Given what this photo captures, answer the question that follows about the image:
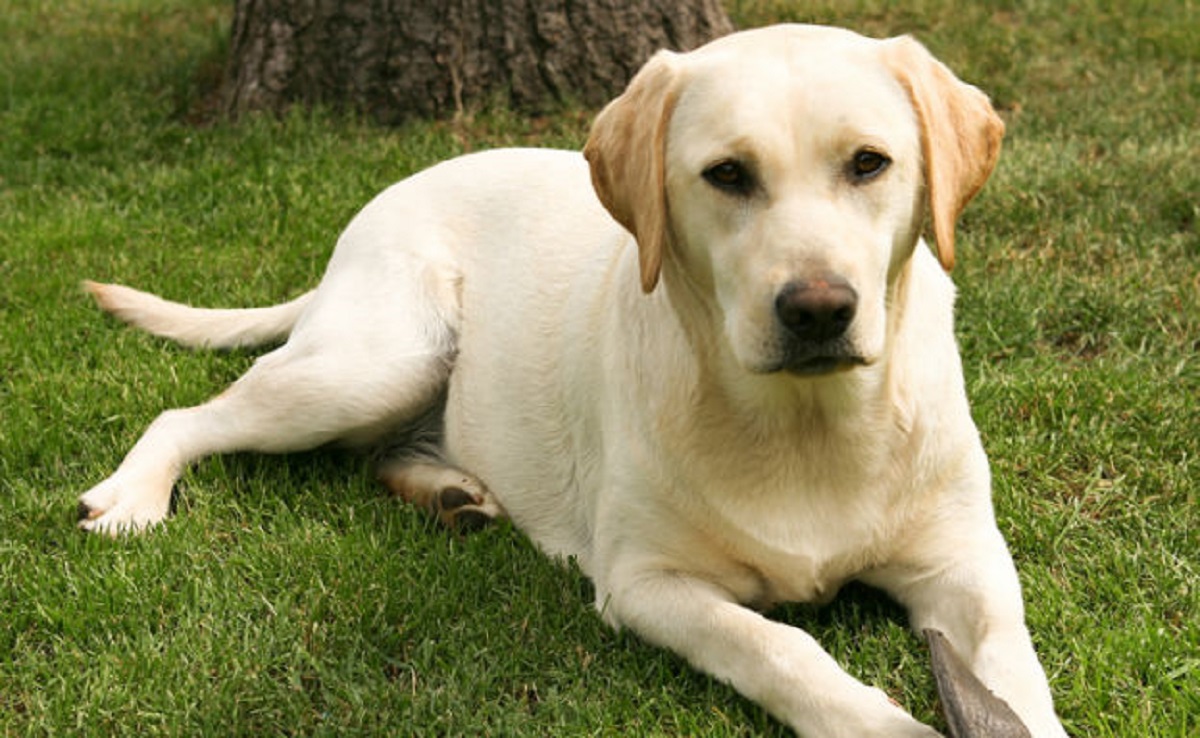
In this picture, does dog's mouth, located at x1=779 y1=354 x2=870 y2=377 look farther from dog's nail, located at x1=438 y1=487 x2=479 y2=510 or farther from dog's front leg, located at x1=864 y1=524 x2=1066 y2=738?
dog's nail, located at x1=438 y1=487 x2=479 y2=510

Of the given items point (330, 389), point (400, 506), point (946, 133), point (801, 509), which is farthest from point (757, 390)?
point (330, 389)

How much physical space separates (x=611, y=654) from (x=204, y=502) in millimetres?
1396

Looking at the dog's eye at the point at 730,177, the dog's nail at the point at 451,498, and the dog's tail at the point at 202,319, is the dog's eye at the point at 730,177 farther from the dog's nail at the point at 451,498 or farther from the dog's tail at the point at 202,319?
the dog's tail at the point at 202,319

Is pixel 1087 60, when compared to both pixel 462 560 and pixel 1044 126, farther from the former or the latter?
pixel 462 560

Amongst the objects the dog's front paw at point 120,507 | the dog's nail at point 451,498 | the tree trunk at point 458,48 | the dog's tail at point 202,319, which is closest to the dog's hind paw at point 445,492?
the dog's nail at point 451,498

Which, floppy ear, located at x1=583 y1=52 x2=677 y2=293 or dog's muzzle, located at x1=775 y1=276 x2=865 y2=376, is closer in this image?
dog's muzzle, located at x1=775 y1=276 x2=865 y2=376

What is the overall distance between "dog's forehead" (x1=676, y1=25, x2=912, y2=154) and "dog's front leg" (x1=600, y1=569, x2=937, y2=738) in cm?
99

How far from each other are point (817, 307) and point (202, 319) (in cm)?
282

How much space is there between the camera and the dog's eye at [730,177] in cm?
294

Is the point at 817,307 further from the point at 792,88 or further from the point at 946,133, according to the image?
the point at 946,133

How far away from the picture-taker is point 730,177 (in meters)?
2.97

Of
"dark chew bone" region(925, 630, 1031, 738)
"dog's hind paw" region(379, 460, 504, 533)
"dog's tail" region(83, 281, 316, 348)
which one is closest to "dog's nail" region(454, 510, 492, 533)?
"dog's hind paw" region(379, 460, 504, 533)

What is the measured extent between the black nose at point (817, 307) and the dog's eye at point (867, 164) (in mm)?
277

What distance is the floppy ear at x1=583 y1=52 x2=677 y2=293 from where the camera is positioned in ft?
10.1
